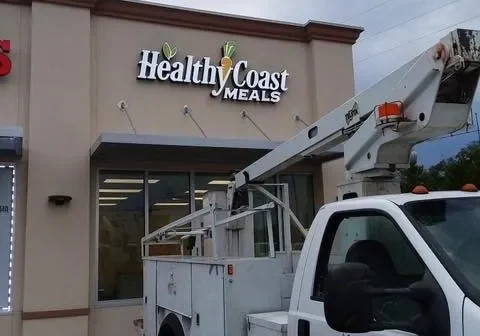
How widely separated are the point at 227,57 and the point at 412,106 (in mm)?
8928

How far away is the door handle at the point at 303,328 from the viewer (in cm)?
345

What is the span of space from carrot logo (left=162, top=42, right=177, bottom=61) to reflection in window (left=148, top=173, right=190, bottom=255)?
2.46 meters

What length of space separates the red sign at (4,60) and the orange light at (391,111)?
8650 millimetres

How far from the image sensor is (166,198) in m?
11.7

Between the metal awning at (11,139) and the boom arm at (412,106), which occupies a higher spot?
the metal awning at (11,139)

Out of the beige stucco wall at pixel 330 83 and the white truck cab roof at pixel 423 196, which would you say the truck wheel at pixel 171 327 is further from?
the beige stucco wall at pixel 330 83

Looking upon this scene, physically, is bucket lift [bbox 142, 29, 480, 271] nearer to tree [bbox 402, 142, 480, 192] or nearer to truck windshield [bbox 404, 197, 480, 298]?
truck windshield [bbox 404, 197, 480, 298]

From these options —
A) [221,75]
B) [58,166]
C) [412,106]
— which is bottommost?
[412,106]

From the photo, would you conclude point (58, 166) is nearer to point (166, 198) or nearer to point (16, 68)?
point (16, 68)

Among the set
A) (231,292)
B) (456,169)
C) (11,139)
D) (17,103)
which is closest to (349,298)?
(231,292)

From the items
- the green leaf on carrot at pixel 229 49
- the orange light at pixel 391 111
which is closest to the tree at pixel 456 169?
the green leaf on carrot at pixel 229 49

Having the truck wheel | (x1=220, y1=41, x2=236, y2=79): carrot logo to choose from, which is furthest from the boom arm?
(x1=220, y1=41, x2=236, y2=79): carrot logo

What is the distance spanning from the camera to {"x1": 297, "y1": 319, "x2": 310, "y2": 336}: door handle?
3.45 meters

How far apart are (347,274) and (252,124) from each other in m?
10.0
